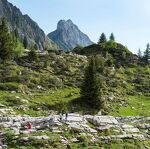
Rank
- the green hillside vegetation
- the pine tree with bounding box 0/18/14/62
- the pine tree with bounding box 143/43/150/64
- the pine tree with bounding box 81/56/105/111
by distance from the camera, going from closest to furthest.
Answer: the green hillside vegetation, the pine tree with bounding box 81/56/105/111, the pine tree with bounding box 0/18/14/62, the pine tree with bounding box 143/43/150/64

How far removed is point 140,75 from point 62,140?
73.3 meters

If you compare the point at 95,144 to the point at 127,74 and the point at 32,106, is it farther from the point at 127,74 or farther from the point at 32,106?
the point at 127,74

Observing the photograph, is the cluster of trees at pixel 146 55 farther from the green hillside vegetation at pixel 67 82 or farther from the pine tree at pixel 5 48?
the pine tree at pixel 5 48

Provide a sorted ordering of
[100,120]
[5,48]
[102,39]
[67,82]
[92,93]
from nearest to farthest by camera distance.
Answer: [100,120] → [92,93] → [67,82] → [5,48] → [102,39]

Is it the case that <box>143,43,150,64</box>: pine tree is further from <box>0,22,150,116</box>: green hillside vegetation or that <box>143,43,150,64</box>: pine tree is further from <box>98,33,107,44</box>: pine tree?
<box>98,33,107,44</box>: pine tree

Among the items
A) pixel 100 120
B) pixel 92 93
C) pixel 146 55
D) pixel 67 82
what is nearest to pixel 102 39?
pixel 146 55

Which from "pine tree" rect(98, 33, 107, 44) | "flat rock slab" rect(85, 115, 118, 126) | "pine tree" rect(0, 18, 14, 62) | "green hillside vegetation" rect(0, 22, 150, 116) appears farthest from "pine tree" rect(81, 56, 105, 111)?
"pine tree" rect(98, 33, 107, 44)

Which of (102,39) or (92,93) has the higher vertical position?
(102,39)

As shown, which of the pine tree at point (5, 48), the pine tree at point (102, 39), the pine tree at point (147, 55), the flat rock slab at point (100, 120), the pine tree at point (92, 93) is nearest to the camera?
the flat rock slab at point (100, 120)

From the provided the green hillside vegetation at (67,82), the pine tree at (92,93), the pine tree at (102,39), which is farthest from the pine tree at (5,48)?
the pine tree at (102,39)

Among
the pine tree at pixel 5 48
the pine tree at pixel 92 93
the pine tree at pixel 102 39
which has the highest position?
the pine tree at pixel 102 39

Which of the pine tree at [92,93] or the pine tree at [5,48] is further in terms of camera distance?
the pine tree at [5,48]

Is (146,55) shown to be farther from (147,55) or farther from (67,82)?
(67,82)

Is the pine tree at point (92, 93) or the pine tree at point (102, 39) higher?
the pine tree at point (102, 39)
